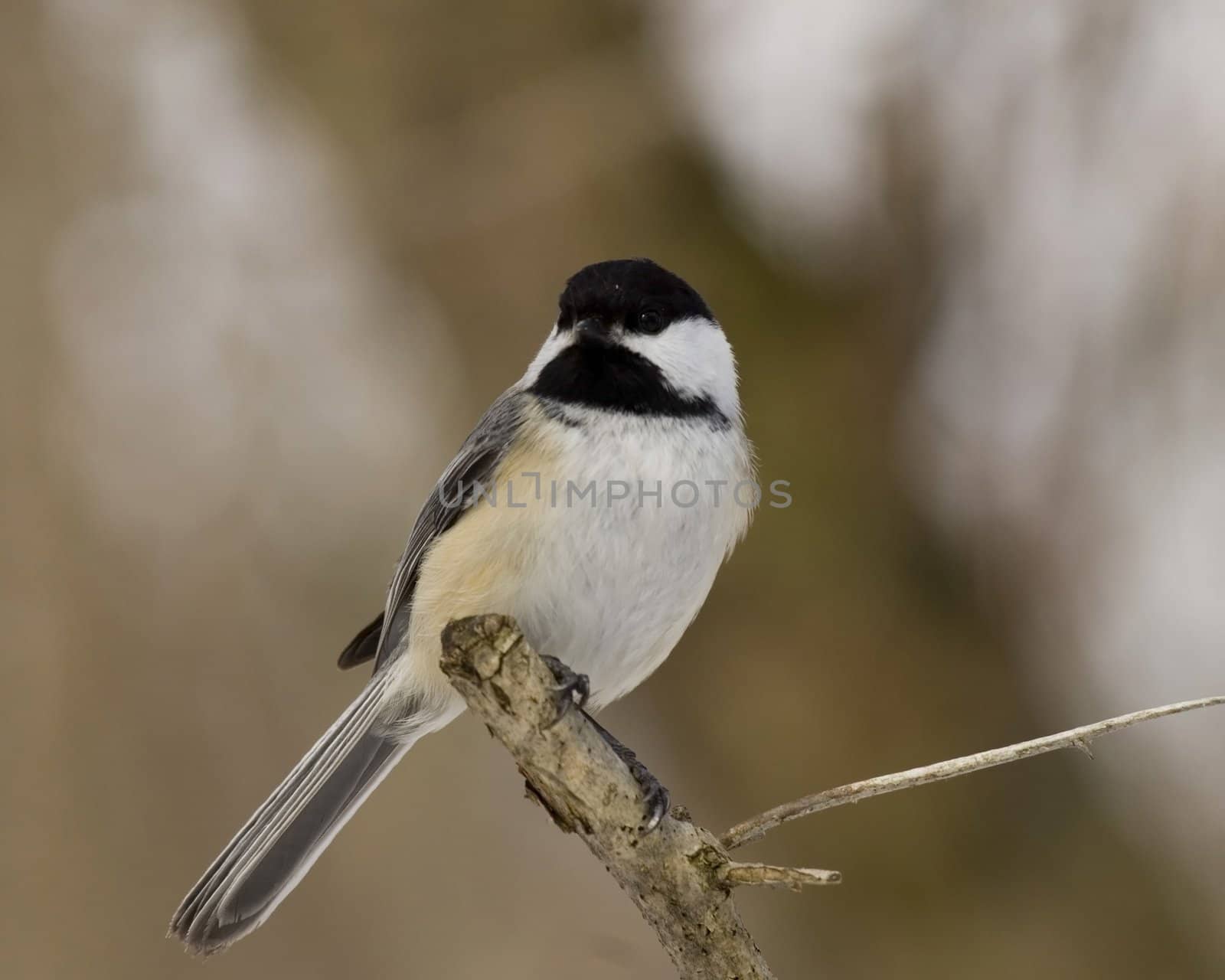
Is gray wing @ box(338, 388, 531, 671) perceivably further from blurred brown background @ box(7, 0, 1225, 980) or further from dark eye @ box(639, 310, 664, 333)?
blurred brown background @ box(7, 0, 1225, 980)

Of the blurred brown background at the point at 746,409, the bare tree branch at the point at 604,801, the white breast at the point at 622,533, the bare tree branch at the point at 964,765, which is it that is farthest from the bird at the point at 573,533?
the blurred brown background at the point at 746,409

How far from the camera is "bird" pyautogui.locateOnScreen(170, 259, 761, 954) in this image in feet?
6.79

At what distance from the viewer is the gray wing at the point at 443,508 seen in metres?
2.25

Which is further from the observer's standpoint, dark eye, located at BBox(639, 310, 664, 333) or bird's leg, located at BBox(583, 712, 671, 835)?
dark eye, located at BBox(639, 310, 664, 333)

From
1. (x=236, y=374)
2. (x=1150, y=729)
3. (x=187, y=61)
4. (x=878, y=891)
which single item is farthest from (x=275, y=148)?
(x=1150, y=729)

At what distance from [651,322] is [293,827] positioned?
1243 mm

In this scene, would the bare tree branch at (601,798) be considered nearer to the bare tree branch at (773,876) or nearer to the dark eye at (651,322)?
the bare tree branch at (773,876)

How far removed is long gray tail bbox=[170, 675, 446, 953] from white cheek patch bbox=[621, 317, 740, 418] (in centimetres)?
88

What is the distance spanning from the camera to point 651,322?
2.24 m

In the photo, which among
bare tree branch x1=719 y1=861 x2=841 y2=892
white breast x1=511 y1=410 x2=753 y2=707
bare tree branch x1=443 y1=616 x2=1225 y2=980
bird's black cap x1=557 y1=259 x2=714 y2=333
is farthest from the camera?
bird's black cap x1=557 y1=259 x2=714 y2=333

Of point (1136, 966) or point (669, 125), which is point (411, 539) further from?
point (1136, 966)

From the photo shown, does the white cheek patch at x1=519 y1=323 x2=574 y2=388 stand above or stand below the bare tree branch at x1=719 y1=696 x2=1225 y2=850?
above

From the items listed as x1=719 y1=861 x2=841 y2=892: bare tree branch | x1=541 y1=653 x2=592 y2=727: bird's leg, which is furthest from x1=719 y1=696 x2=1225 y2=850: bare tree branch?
x1=541 y1=653 x2=592 y2=727: bird's leg

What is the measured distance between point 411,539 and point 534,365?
1.53 ft
